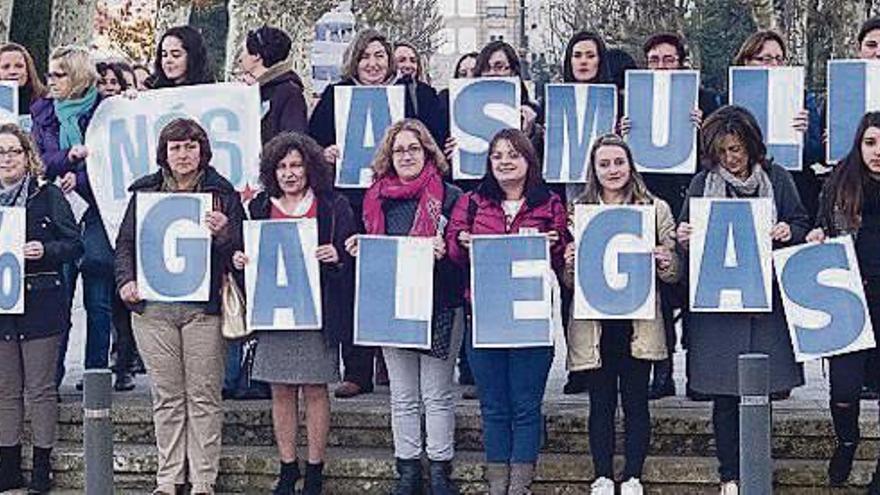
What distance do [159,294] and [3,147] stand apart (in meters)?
1.23

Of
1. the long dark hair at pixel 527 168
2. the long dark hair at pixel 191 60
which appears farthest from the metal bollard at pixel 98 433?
the long dark hair at pixel 191 60

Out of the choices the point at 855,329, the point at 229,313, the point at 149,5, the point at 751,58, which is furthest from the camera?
the point at 149,5

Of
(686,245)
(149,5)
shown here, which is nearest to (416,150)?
(686,245)

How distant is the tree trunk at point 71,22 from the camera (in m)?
19.2

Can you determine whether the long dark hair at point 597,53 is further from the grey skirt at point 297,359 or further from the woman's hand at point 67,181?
the woman's hand at point 67,181

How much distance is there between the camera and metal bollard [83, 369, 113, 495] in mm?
7391

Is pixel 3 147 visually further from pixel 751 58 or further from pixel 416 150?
pixel 751 58

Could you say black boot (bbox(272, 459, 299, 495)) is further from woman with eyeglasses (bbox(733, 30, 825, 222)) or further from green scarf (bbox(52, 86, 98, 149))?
woman with eyeglasses (bbox(733, 30, 825, 222))

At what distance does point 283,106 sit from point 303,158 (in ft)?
4.09

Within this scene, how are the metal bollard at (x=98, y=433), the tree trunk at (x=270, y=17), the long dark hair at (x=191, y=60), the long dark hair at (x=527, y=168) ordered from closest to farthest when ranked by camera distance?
the metal bollard at (x=98, y=433) → the long dark hair at (x=527, y=168) → the long dark hair at (x=191, y=60) → the tree trunk at (x=270, y=17)

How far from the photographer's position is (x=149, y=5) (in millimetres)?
51000

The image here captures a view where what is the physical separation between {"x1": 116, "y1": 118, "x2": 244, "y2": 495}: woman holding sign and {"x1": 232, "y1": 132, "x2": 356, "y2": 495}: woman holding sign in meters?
0.18

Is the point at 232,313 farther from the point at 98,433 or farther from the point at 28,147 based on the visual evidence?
the point at 98,433

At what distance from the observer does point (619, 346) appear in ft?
28.4
